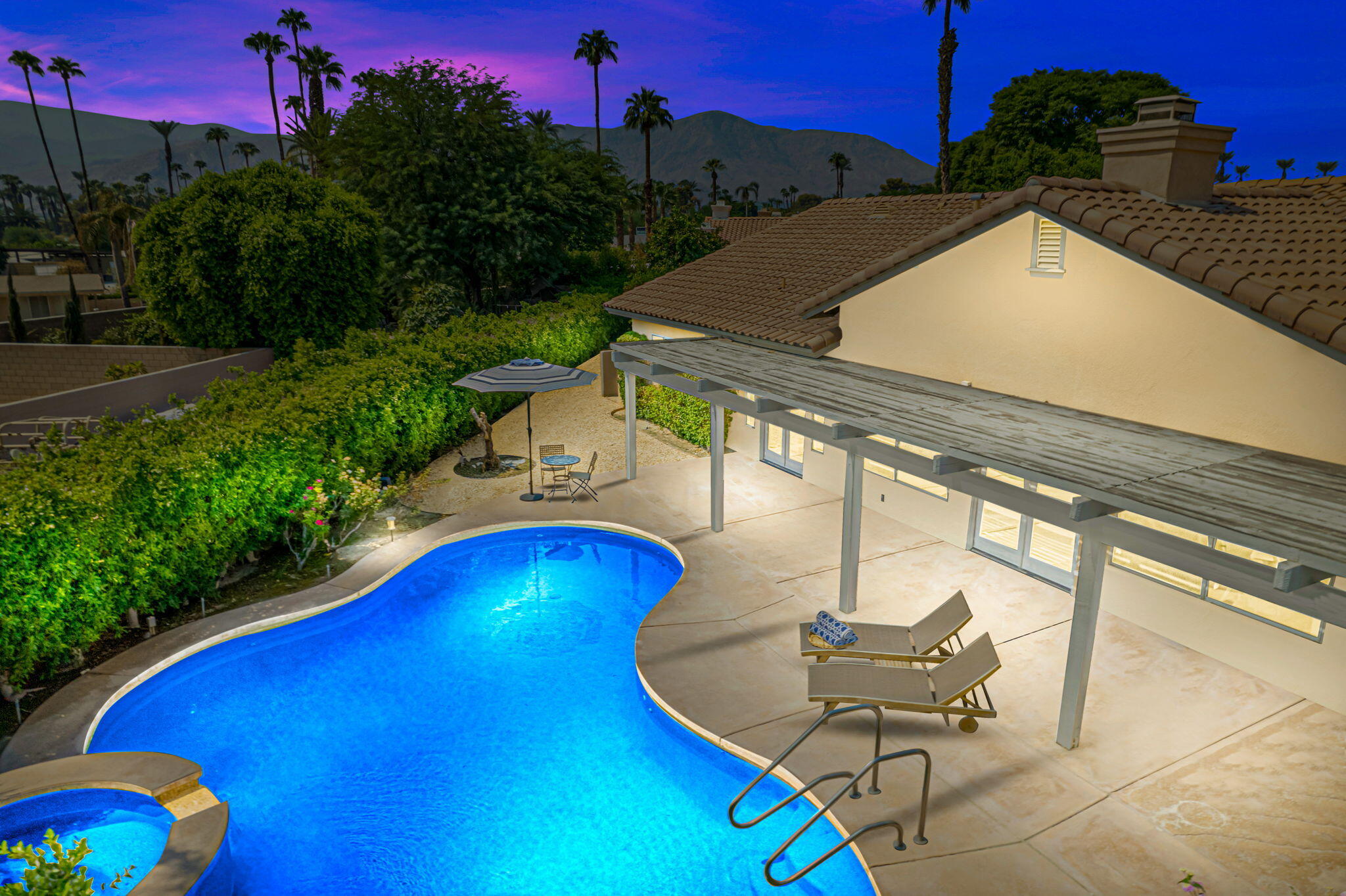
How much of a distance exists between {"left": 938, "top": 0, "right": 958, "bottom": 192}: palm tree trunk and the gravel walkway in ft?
111

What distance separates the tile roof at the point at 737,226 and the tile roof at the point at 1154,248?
1206 inches

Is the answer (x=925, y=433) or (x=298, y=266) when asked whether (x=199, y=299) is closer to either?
(x=298, y=266)

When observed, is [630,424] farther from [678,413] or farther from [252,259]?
[252,259]

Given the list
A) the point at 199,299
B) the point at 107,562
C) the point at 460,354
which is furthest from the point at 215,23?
the point at 107,562

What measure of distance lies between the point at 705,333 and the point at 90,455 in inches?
506

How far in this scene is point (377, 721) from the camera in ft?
30.8

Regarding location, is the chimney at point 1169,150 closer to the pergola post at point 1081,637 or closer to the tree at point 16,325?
the pergola post at point 1081,637

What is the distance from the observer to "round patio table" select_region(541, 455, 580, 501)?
53.7ft

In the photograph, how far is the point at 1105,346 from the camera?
9.86 m

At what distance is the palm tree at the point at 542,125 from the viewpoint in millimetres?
46966

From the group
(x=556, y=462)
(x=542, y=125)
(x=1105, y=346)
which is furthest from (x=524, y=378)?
(x=542, y=125)

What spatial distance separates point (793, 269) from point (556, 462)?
833 centimetres

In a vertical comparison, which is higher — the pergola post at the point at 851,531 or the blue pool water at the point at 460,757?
the pergola post at the point at 851,531

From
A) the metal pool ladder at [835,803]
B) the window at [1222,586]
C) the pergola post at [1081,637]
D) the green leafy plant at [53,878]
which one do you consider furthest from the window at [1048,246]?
the green leafy plant at [53,878]
